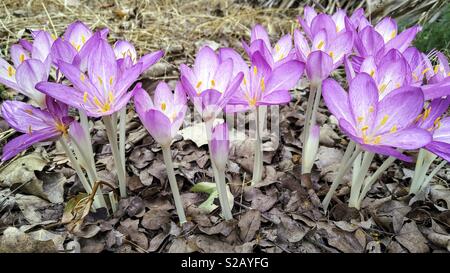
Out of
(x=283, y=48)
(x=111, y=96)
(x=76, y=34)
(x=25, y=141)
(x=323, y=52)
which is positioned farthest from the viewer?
(x=283, y=48)

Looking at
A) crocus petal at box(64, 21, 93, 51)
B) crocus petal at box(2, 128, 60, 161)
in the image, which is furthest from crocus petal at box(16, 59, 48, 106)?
crocus petal at box(64, 21, 93, 51)

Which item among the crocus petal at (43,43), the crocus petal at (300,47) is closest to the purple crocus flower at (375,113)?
the crocus petal at (300,47)

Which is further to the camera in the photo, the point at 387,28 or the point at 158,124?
the point at 387,28

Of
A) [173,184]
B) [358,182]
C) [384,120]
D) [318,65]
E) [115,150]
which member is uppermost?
[318,65]

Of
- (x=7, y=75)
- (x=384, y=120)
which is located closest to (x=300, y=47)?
(x=384, y=120)

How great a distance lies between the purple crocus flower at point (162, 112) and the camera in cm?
126

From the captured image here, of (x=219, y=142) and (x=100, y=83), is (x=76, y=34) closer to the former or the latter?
(x=100, y=83)

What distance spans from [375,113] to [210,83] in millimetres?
573

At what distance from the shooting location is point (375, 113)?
1329mm

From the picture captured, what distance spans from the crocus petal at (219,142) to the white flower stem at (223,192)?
2.9 inches

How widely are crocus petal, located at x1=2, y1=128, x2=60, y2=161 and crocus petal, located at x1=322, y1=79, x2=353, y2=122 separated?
2.94 feet
